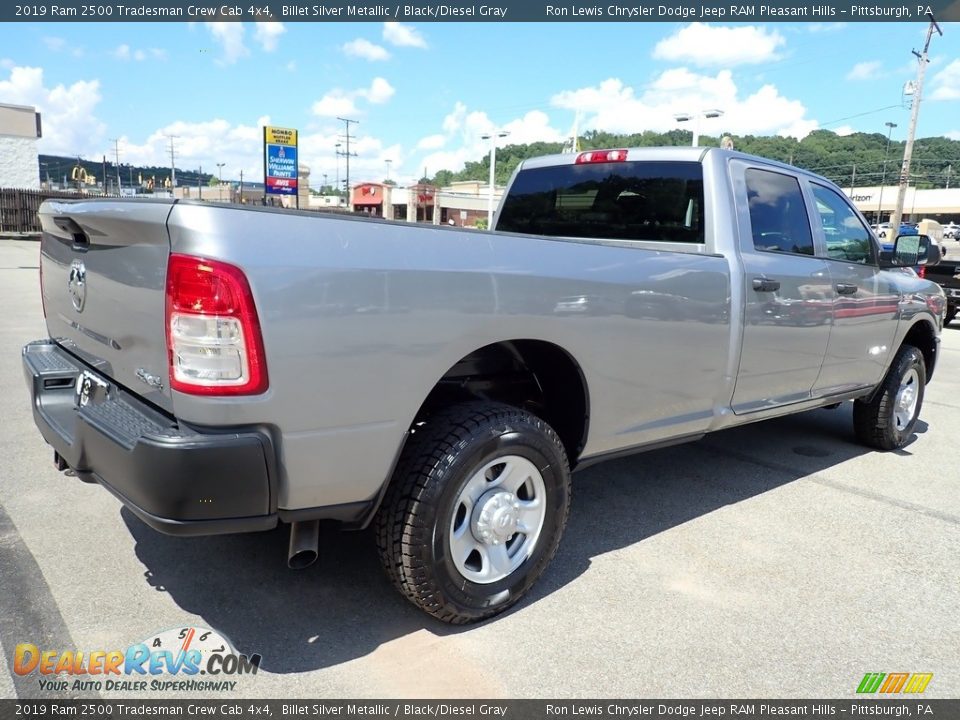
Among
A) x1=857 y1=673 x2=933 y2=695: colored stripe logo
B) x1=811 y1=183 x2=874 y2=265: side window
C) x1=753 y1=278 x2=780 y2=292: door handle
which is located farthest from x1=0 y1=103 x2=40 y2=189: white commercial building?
x1=857 y1=673 x2=933 y2=695: colored stripe logo

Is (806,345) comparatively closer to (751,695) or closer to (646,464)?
(646,464)

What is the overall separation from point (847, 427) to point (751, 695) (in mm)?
4370

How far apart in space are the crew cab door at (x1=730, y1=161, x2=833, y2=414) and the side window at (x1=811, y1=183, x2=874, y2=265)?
0.89 ft

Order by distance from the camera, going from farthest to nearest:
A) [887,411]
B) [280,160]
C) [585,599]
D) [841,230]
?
[280,160] < [887,411] < [841,230] < [585,599]

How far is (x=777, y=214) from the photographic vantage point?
163 inches

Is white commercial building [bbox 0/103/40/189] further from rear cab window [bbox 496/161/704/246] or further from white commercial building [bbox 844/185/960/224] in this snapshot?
white commercial building [bbox 844/185/960/224]

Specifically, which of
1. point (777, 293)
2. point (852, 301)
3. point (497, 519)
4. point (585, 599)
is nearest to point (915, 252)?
point (852, 301)

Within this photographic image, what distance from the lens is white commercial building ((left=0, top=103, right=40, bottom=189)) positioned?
3984 cm

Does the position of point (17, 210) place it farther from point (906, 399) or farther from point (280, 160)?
point (906, 399)

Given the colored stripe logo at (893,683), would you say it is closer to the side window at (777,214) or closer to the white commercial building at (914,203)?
the side window at (777,214)

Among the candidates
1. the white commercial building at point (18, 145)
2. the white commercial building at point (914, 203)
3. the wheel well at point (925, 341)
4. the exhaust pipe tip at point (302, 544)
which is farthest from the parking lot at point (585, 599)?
the white commercial building at point (914, 203)

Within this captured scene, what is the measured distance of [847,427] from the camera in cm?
615

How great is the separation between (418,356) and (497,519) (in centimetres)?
76

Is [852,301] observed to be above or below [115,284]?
below
